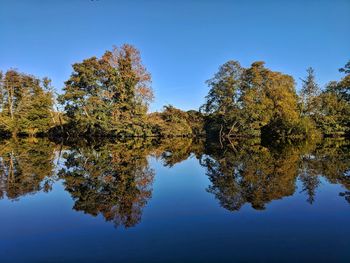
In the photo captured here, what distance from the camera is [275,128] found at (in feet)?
129

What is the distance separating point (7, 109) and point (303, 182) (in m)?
45.8

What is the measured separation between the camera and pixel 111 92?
3850 centimetres

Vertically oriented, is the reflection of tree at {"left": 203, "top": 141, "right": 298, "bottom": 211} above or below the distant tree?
below

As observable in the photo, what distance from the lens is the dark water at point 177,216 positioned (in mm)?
5156

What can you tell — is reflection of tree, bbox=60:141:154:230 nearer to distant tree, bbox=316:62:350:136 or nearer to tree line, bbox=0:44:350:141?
tree line, bbox=0:44:350:141

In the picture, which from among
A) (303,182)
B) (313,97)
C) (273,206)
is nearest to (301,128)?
(313,97)

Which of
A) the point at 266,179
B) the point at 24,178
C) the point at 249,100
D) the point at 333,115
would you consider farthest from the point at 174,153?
the point at 333,115

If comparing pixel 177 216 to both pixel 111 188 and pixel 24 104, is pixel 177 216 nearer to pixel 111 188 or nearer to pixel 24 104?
pixel 111 188

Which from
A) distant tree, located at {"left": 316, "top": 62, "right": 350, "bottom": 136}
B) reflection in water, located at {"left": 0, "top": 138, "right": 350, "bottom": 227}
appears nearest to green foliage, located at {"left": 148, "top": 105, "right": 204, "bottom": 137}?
distant tree, located at {"left": 316, "top": 62, "right": 350, "bottom": 136}

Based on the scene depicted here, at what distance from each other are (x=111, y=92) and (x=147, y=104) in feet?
16.6

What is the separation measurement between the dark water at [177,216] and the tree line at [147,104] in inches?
1003

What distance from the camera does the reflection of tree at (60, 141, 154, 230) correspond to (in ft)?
24.5

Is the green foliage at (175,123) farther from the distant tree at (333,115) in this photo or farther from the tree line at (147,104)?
the distant tree at (333,115)

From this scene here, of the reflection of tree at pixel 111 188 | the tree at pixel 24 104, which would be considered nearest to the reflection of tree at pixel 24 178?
the reflection of tree at pixel 111 188
